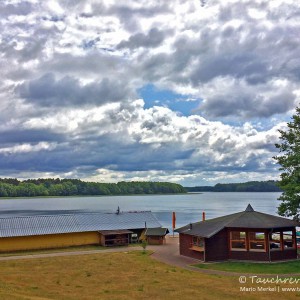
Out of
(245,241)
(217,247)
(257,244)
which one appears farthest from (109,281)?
(257,244)

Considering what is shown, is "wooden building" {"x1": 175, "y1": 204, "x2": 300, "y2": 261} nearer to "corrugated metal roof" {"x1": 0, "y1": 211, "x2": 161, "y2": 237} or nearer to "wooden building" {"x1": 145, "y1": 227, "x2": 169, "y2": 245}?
"wooden building" {"x1": 145, "y1": 227, "x2": 169, "y2": 245}

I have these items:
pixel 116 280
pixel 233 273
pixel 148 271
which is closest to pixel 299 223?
pixel 233 273

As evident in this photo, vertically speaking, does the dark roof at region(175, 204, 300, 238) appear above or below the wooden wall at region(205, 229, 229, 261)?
above

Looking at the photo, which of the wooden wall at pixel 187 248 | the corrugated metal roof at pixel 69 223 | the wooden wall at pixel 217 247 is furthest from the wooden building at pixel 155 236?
the wooden wall at pixel 217 247

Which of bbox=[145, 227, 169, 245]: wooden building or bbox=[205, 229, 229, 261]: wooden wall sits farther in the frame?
bbox=[145, 227, 169, 245]: wooden building

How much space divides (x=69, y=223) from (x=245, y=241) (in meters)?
21.3

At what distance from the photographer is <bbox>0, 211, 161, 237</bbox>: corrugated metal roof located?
41438 millimetres

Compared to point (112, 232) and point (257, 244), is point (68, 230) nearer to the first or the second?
point (112, 232)

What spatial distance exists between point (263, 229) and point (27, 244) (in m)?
24.9

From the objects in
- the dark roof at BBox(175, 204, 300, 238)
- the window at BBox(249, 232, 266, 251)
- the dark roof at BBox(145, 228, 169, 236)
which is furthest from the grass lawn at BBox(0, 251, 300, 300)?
the dark roof at BBox(145, 228, 169, 236)

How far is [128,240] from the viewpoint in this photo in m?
44.9

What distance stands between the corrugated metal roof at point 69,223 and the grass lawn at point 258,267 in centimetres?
1708

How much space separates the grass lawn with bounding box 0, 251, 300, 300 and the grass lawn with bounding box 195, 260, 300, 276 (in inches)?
113

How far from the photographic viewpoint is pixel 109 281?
980 inches
